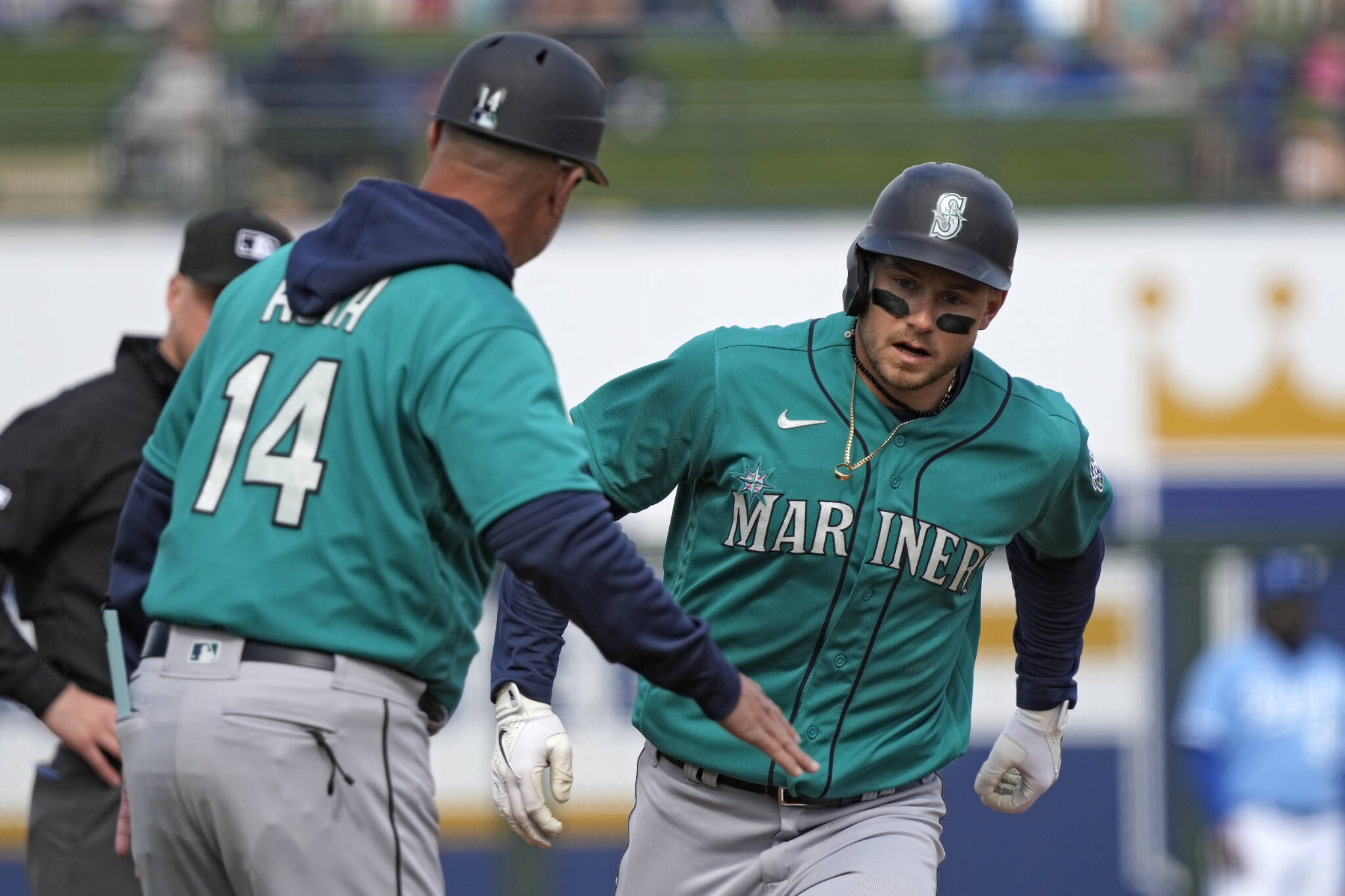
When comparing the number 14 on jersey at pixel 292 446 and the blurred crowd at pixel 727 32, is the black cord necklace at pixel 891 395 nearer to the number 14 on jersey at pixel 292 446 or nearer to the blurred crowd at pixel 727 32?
the number 14 on jersey at pixel 292 446

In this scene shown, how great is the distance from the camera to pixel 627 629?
8.95 feet

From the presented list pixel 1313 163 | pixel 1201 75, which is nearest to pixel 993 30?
pixel 1201 75

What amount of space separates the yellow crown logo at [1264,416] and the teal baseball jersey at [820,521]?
A: 6892mm

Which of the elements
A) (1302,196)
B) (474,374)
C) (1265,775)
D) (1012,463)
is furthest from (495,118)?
(1302,196)

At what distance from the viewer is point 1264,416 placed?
10.2m

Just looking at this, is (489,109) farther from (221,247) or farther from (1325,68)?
(1325,68)

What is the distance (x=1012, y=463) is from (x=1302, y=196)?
774cm

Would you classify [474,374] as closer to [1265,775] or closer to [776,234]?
[1265,775]

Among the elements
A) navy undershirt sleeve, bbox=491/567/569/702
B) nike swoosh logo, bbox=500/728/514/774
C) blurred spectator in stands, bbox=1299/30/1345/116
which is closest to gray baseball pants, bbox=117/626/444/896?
nike swoosh logo, bbox=500/728/514/774

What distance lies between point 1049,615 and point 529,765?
138cm

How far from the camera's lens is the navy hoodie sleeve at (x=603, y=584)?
2674mm

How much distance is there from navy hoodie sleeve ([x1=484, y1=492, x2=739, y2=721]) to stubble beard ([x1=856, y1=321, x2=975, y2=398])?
3.03 feet

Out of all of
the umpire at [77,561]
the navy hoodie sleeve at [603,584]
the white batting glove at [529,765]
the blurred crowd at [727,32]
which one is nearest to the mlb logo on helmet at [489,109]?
the navy hoodie sleeve at [603,584]

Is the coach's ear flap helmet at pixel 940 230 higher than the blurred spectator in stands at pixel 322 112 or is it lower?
lower
